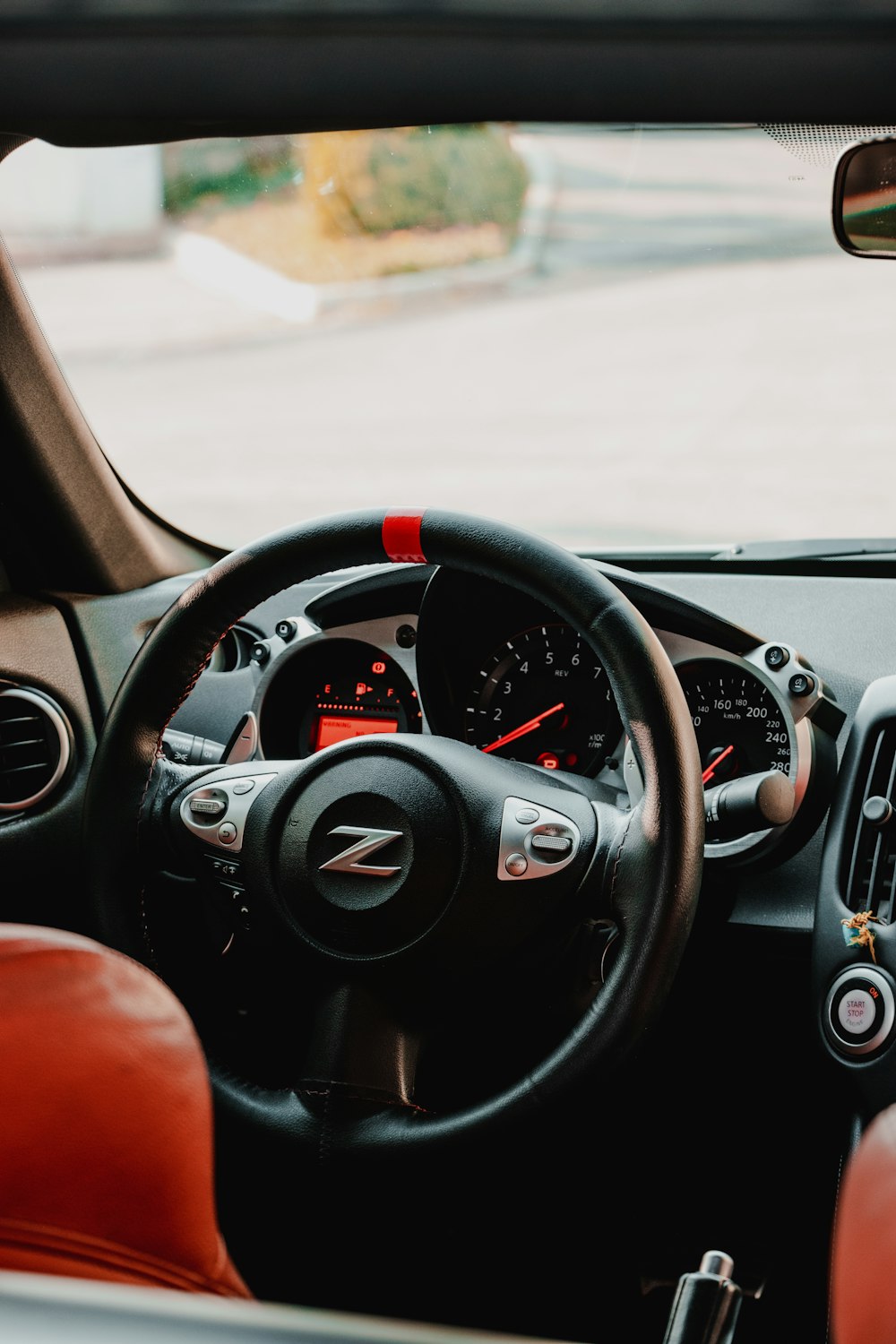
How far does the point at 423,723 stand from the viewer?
2096mm

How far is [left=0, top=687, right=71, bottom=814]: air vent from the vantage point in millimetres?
2186

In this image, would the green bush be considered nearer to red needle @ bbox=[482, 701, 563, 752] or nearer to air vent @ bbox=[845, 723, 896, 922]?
red needle @ bbox=[482, 701, 563, 752]

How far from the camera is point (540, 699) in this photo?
2062 millimetres

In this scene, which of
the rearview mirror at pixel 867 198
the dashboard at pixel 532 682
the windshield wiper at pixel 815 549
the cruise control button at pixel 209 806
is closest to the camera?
the rearview mirror at pixel 867 198

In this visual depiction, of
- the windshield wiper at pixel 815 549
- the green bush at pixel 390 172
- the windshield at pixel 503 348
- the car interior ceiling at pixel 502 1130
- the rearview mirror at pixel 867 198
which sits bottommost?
the car interior ceiling at pixel 502 1130

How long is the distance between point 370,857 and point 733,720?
26.4 inches

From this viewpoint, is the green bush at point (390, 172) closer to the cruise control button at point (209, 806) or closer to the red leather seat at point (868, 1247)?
the cruise control button at point (209, 806)

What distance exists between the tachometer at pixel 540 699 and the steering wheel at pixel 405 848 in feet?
1.02

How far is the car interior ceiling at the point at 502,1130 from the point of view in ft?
2.10

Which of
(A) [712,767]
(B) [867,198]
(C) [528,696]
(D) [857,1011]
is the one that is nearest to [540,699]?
(C) [528,696]

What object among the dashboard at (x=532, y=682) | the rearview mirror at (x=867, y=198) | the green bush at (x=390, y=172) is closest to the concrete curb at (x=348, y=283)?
the green bush at (x=390, y=172)

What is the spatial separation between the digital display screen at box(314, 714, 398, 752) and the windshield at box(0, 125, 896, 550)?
2.21 m

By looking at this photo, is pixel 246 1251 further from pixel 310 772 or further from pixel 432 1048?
pixel 310 772

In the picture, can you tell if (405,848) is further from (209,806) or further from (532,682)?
(532,682)
